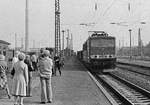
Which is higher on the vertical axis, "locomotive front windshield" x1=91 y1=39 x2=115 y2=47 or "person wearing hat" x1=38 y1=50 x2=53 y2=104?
"locomotive front windshield" x1=91 y1=39 x2=115 y2=47

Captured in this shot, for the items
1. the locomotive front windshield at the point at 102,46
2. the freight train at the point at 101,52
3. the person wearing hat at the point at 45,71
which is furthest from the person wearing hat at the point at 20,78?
the locomotive front windshield at the point at 102,46

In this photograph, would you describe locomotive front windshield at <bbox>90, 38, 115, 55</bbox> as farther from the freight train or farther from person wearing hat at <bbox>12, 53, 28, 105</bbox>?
person wearing hat at <bbox>12, 53, 28, 105</bbox>

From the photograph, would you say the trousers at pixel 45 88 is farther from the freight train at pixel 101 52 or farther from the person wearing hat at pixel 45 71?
the freight train at pixel 101 52

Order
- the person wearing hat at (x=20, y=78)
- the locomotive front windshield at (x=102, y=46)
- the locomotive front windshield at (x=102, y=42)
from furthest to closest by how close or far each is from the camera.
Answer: the locomotive front windshield at (x=102, y=42)
the locomotive front windshield at (x=102, y=46)
the person wearing hat at (x=20, y=78)

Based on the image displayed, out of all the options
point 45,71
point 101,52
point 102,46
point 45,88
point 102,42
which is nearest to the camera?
point 45,71

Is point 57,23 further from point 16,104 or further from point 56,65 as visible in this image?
point 16,104

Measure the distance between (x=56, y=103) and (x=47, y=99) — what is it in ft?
1.13

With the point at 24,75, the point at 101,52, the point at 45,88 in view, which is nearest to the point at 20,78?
the point at 24,75

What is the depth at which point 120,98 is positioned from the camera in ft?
44.4

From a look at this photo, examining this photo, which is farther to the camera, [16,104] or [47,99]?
[47,99]

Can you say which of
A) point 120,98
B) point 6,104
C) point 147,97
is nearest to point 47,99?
point 6,104

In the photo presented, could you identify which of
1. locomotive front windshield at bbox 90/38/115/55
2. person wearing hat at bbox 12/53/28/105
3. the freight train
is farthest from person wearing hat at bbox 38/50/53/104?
locomotive front windshield at bbox 90/38/115/55

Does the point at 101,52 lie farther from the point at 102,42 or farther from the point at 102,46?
the point at 102,42

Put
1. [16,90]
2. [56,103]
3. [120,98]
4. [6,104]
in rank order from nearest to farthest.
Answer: [16,90] → [6,104] → [56,103] → [120,98]
